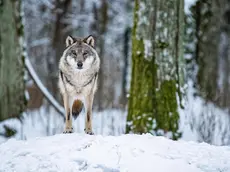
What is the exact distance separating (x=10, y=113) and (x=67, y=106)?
10.7 feet

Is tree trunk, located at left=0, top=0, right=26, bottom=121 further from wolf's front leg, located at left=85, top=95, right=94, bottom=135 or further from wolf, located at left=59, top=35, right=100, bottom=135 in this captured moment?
wolf's front leg, located at left=85, top=95, right=94, bottom=135

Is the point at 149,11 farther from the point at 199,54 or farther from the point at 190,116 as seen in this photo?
the point at 199,54

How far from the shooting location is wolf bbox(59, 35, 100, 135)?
7.10 meters

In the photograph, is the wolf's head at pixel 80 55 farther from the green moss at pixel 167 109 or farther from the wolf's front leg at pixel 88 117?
the green moss at pixel 167 109

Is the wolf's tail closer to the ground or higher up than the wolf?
closer to the ground

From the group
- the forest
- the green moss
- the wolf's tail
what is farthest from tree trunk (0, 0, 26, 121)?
the green moss

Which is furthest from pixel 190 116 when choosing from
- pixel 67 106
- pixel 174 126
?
pixel 67 106

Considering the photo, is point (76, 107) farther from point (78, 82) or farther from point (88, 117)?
point (78, 82)

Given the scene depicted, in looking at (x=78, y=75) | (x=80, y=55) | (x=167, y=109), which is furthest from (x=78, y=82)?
(x=167, y=109)

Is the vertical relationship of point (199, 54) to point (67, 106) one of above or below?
above

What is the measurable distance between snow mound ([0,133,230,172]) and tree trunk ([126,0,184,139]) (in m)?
2.13

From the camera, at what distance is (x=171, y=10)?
27.5 ft

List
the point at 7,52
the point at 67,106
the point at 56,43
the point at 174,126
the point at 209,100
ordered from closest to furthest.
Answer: the point at 67,106 → the point at 174,126 → the point at 7,52 → the point at 209,100 → the point at 56,43

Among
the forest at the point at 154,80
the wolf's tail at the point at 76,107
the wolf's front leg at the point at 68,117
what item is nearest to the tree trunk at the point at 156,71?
the forest at the point at 154,80
